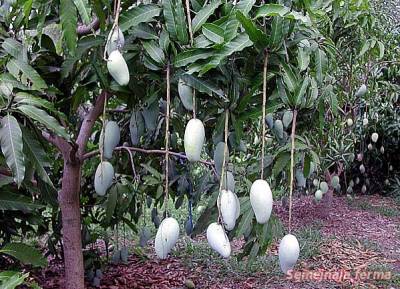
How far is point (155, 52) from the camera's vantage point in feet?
3.09

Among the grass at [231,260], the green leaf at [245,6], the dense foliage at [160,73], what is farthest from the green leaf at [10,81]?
the grass at [231,260]

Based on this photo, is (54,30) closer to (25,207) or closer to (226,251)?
(25,207)

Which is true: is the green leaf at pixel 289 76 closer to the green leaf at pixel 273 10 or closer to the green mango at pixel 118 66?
the green leaf at pixel 273 10

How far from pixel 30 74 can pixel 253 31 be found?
0.47m

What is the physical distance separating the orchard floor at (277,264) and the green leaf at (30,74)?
4.23ft

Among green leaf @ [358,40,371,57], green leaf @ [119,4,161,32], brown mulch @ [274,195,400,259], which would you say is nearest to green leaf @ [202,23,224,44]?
green leaf @ [119,4,161,32]

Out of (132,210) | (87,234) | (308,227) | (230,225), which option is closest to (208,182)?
(132,210)

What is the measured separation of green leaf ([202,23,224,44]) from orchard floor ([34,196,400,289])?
136 cm

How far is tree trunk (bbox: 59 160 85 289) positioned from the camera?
1541mm

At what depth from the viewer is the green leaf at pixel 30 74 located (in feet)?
3.33

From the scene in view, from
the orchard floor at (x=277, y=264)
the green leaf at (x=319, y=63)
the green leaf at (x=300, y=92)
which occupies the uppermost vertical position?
the green leaf at (x=319, y=63)

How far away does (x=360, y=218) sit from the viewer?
441cm

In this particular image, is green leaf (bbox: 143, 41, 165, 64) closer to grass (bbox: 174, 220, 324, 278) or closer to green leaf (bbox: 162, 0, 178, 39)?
green leaf (bbox: 162, 0, 178, 39)

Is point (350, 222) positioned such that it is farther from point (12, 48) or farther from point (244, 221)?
point (12, 48)
